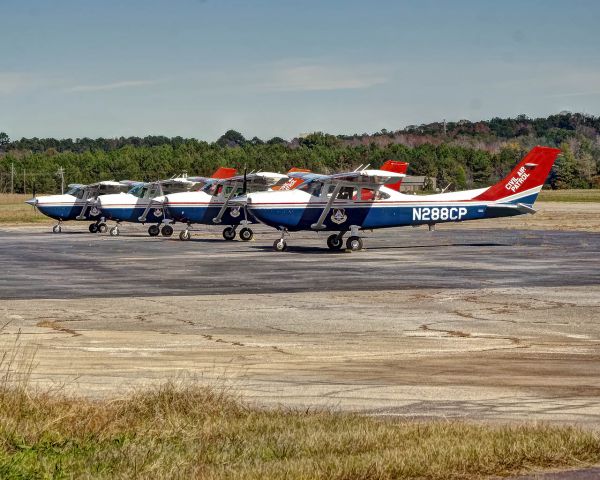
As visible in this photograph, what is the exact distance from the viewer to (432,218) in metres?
36.8

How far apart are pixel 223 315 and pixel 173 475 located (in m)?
11.7

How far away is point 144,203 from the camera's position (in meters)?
47.8

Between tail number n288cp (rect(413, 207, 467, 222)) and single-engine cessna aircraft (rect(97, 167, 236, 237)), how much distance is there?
12778mm

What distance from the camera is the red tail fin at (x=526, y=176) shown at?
125ft

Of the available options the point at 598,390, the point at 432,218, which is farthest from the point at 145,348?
the point at 432,218

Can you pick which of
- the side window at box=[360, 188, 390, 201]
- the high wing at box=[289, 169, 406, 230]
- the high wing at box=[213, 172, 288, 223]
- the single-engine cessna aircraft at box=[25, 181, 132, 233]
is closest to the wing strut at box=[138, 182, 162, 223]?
the high wing at box=[213, 172, 288, 223]

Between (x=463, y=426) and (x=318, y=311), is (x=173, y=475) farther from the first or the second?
(x=318, y=311)

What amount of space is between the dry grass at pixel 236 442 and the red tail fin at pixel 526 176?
95.3ft

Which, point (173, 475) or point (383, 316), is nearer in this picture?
point (173, 475)

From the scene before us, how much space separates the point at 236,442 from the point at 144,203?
40.0 meters

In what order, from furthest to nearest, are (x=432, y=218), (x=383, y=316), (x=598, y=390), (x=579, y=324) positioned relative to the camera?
(x=432, y=218)
(x=383, y=316)
(x=579, y=324)
(x=598, y=390)

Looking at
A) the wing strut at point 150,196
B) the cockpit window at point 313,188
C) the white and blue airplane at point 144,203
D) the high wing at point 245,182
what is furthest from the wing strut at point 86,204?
the cockpit window at point 313,188

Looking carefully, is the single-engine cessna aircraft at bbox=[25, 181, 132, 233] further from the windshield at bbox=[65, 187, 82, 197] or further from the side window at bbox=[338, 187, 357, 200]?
the side window at bbox=[338, 187, 357, 200]

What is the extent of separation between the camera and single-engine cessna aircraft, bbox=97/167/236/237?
47.2 metres
